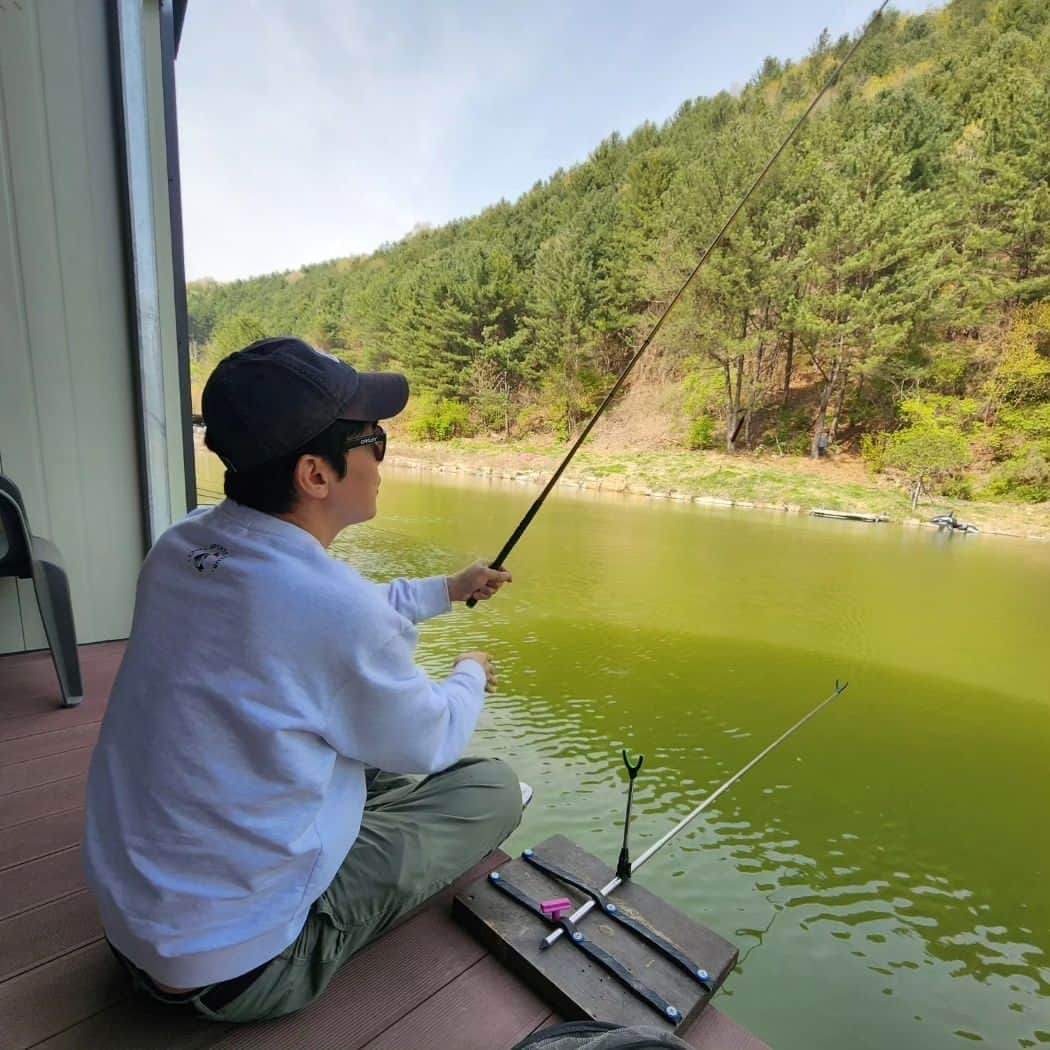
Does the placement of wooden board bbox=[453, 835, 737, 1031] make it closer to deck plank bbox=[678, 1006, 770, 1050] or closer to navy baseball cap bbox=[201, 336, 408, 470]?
deck plank bbox=[678, 1006, 770, 1050]

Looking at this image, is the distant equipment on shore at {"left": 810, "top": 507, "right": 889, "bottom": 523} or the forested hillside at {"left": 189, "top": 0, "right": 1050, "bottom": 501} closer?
the distant equipment on shore at {"left": 810, "top": 507, "right": 889, "bottom": 523}

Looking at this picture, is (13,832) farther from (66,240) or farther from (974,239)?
(974,239)

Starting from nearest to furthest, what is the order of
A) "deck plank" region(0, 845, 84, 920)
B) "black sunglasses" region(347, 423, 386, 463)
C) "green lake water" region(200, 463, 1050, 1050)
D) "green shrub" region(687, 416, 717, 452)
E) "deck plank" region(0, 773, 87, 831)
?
"black sunglasses" region(347, 423, 386, 463) < "deck plank" region(0, 845, 84, 920) < "deck plank" region(0, 773, 87, 831) < "green lake water" region(200, 463, 1050, 1050) < "green shrub" region(687, 416, 717, 452)

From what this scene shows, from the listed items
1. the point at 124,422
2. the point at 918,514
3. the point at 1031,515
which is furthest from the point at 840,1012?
the point at 1031,515

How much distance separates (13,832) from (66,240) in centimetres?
168

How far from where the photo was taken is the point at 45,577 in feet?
5.26

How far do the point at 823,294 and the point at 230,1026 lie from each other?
19383mm

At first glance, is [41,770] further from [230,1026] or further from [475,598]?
[475,598]

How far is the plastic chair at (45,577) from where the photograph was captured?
5.15 feet

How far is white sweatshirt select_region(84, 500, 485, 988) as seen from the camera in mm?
613

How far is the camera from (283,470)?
2.27ft

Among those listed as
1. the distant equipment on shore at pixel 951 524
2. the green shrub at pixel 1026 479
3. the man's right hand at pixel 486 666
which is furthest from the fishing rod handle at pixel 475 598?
the green shrub at pixel 1026 479

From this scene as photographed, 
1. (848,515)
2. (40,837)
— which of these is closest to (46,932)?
(40,837)

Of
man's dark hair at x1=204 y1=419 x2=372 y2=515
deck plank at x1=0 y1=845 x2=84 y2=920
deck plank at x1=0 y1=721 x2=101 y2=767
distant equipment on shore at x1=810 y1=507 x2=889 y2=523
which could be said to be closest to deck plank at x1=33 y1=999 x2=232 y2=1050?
deck plank at x1=0 y1=845 x2=84 y2=920
